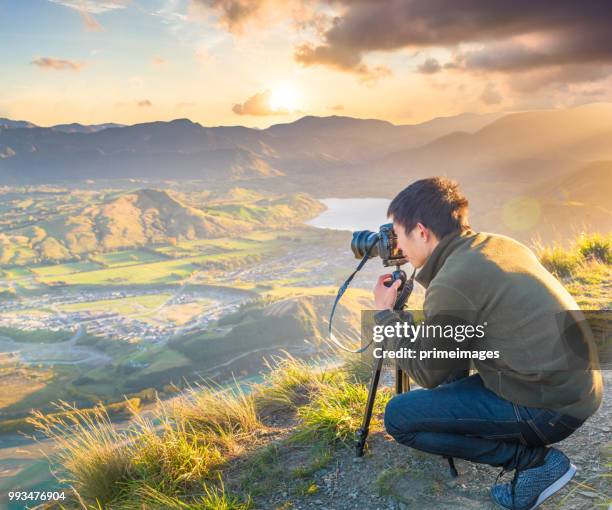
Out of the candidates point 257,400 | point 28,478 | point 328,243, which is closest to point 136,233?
point 328,243

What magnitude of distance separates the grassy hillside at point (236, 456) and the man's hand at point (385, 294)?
1129mm

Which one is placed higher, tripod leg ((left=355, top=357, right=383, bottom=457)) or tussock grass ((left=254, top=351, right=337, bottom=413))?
tripod leg ((left=355, top=357, right=383, bottom=457))

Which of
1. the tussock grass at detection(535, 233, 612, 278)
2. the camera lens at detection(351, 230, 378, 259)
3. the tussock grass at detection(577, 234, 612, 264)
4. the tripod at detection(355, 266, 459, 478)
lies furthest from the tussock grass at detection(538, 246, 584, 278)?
the camera lens at detection(351, 230, 378, 259)

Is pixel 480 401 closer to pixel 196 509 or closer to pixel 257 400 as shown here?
pixel 196 509

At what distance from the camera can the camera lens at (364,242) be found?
293 centimetres

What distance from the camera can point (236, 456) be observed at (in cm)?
379

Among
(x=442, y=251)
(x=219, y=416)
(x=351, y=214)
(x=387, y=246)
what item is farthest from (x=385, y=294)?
(x=351, y=214)

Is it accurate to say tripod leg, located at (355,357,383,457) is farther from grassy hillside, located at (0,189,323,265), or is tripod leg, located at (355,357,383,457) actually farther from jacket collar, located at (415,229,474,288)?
grassy hillside, located at (0,189,323,265)

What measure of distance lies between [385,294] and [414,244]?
31 cm

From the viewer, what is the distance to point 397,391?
3270 millimetres

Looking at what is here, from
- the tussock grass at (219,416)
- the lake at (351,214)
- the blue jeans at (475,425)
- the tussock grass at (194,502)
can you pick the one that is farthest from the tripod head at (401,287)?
the lake at (351,214)

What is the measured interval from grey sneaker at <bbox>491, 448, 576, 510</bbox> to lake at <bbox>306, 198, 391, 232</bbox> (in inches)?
4414

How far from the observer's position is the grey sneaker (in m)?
2.52

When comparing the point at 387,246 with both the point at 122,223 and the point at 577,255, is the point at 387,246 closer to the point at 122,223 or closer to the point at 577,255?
the point at 577,255
